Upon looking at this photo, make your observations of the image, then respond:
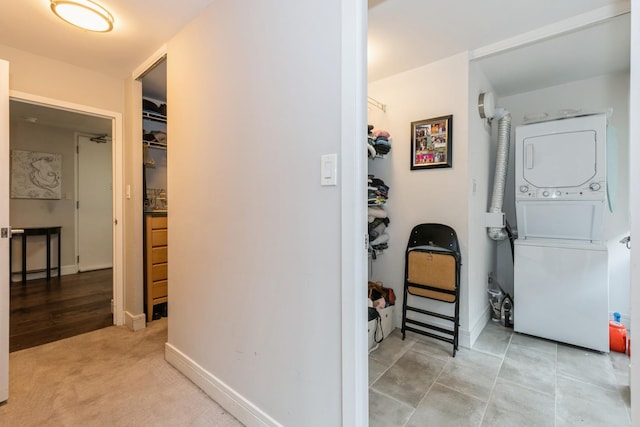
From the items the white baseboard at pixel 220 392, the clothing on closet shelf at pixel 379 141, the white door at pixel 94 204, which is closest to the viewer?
the white baseboard at pixel 220 392

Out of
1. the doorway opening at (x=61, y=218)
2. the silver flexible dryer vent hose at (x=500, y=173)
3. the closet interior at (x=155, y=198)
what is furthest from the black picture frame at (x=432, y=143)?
the doorway opening at (x=61, y=218)

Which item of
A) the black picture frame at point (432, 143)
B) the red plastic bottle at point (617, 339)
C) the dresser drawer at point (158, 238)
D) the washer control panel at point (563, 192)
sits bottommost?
the red plastic bottle at point (617, 339)

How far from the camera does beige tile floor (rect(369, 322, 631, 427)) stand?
159cm

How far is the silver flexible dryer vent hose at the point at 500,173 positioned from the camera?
2.77 meters

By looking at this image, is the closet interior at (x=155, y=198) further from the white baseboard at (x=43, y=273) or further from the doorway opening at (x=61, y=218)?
the white baseboard at (x=43, y=273)

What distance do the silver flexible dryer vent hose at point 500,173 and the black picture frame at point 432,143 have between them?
0.73 metres

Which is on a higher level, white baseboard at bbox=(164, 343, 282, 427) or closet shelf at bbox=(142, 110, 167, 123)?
closet shelf at bbox=(142, 110, 167, 123)

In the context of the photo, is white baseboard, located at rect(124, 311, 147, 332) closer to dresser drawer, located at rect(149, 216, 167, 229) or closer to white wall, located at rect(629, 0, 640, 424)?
dresser drawer, located at rect(149, 216, 167, 229)

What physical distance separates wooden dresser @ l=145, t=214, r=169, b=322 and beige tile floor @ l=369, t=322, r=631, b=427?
217 centimetres

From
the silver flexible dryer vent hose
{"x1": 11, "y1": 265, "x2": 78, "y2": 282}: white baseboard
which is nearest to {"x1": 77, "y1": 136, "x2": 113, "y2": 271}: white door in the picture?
{"x1": 11, "y1": 265, "x2": 78, "y2": 282}: white baseboard

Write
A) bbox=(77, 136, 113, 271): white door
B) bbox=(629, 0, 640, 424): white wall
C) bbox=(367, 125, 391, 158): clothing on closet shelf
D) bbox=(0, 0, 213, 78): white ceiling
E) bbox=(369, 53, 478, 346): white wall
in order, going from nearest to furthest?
bbox=(629, 0, 640, 424): white wall → bbox=(0, 0, 213, 78): white ceiling → bbox=(369, 53, 478, 346): white wall → bbox=(367, 125, 391, 158): clothing on closet shelf → bbox=(77, 136, 113, 271): white door

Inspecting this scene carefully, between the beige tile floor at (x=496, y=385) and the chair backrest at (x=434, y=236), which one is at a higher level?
the chair backrest at (x=434, y=236)

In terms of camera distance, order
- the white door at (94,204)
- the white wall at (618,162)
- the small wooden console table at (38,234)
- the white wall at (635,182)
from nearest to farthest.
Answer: the white wall at (635,182), the white wall at (618,162), the small wooden console table at (38,234), the white door at (94,204)

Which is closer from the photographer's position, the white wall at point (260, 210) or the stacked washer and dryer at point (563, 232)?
the white wall at point (260, 210)
